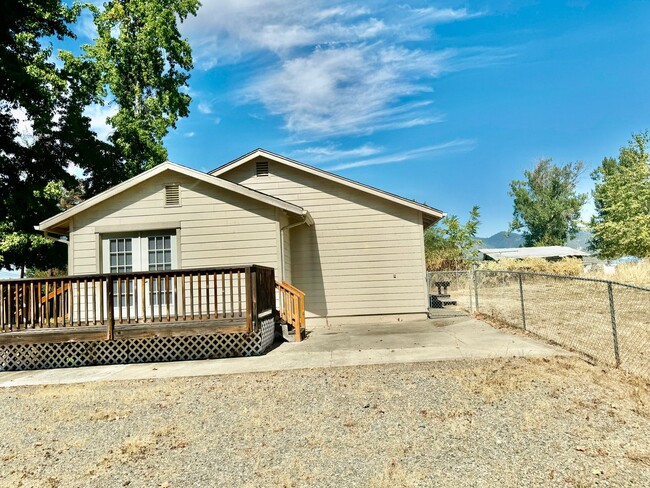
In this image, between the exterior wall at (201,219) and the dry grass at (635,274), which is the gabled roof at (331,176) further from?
the dry grass at (635,274)

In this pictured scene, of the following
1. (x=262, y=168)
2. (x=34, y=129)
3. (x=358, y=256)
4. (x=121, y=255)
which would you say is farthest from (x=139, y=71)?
(x=358, y=256)

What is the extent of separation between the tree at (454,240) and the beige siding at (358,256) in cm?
1925

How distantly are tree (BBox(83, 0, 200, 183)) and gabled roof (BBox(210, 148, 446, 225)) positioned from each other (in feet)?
35.8

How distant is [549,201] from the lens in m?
57.8

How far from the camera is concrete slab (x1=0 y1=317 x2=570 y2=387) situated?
657cm

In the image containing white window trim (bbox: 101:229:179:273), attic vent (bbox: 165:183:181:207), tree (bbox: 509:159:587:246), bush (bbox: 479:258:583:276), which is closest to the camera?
white window trim (bbox: 101:229:179:273)

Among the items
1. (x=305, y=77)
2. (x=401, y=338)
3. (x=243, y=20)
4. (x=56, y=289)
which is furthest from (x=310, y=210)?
(x=305, y=77)

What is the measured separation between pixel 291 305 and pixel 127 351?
3.44 metres

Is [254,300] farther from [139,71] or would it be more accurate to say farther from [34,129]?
→ [139,71]

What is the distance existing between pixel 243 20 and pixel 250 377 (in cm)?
1637

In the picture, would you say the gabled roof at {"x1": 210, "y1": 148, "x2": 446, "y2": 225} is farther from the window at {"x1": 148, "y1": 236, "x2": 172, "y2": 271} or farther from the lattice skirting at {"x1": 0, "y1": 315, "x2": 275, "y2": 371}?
the lattice skirting at {"x1": 0, "y1": 315, "x2": 275, "y2": 371}

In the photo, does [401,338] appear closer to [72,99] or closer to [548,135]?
[72,99]

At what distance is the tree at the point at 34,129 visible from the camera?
1577 centimetres

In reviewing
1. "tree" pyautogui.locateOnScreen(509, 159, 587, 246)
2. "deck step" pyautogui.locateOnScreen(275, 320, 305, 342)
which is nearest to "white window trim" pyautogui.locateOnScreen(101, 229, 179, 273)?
"deck step" pyautogui.locateOnScreen(275, 320, 305, 342)
